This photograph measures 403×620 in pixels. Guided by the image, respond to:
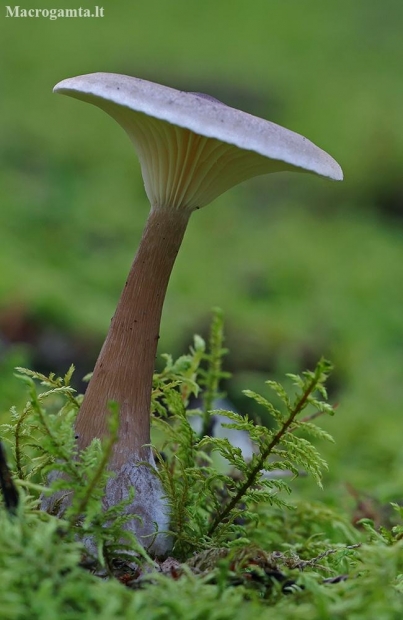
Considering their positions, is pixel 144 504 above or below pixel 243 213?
below

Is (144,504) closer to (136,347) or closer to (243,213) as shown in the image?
(136,347)

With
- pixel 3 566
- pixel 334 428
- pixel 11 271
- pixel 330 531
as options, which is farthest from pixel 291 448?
pixel 11 271

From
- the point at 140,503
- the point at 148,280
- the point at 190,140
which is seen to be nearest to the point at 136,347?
the point at 148,280

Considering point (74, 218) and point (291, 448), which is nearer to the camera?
point (291, 448)

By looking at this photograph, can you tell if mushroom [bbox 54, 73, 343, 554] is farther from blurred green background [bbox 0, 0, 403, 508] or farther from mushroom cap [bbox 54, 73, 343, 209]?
blurred green background [bbox 0, 0, 403, 508]

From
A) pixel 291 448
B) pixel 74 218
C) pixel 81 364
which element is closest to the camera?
pixel 291 448

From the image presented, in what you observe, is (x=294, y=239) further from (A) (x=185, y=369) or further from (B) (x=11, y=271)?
(A) (x=185, y=369)
